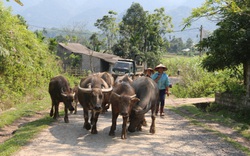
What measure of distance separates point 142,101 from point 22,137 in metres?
3.18

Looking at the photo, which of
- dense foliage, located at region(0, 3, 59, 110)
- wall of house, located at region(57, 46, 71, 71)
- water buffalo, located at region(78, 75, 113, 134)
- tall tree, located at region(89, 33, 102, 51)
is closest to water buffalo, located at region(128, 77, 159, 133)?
water buffalo, located at region(78, 75, 113, 134)

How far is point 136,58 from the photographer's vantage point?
46938mm

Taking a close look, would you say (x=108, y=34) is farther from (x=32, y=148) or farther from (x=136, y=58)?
(x=32, y=148)

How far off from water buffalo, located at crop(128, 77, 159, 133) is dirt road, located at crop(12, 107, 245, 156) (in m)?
0.37

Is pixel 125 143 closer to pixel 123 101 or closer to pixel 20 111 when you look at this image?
pixel 123 101

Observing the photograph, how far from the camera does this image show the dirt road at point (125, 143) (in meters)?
6.93

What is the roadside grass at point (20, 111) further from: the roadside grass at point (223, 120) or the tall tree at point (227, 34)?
the tall tree at point (227, 34)

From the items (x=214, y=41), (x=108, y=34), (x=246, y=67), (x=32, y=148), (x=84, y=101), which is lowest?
(x=32, y=148)

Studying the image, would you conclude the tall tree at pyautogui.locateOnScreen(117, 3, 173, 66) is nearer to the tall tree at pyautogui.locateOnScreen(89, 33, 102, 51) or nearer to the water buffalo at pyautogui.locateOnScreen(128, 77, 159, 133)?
the tall tree at pyautogui.locateOnScreen(89, 33, 102, 51)

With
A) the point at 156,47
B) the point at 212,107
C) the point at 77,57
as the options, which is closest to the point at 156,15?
the point at 156,47

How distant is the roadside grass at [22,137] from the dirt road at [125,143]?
6.5 inches

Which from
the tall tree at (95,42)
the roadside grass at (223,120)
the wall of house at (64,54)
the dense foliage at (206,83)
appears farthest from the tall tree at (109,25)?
the roadside grass at (223,120)

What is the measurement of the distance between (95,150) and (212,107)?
10.6 metres

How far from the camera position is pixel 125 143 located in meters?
7.56
